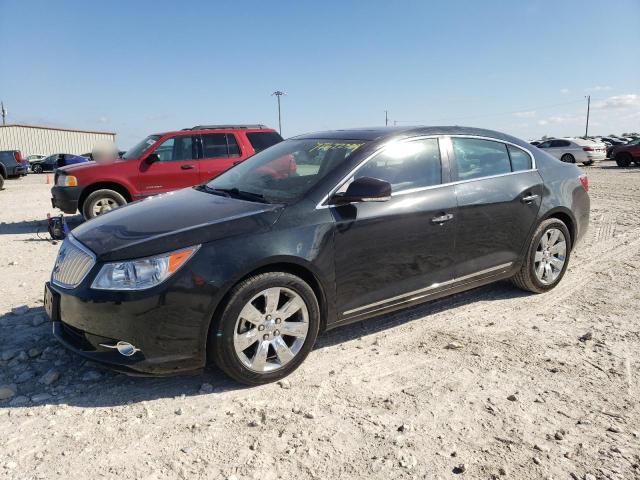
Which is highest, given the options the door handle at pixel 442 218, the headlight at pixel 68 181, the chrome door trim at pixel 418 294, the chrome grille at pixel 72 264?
the headlight at pixel 68 181

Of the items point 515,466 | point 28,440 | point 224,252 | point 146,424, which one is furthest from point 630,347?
point 28,440

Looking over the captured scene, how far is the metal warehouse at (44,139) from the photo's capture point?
5100 centimetres

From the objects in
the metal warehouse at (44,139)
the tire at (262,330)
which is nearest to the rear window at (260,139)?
the tire at (262,330)

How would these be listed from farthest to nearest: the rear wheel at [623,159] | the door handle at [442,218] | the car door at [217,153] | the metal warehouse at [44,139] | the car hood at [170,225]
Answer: the metal warehouse at [44,139], the rear wheel at [623,159], the car door at [217,153], the door handle at [442,218], the car hood at [170,225]

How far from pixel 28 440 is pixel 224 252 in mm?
1430

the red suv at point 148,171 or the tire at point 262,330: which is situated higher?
the red suv at point 148,171

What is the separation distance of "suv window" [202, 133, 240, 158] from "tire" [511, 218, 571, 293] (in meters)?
6.12

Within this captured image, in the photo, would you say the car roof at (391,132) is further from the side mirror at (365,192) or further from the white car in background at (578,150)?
the white car in background at (578,150)

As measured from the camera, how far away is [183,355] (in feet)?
9.88

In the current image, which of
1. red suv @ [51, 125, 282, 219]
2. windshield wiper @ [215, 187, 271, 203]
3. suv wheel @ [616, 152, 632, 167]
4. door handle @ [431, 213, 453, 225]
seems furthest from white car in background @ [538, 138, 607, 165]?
windshield wiper @ [215, 187, 271, 203]

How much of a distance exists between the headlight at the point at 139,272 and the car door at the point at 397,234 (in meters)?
1.10

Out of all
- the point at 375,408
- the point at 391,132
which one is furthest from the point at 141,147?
the point at 375,408

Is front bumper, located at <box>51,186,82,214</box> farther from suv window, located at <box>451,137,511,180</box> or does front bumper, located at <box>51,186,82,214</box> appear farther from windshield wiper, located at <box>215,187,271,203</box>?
suv window, located at <box>451,137,511,180</box>

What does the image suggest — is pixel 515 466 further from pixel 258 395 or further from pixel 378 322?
pixel 378 322
